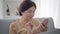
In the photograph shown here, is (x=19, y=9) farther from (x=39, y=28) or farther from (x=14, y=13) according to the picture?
(x=39, y=28)

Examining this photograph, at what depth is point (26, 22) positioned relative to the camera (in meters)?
1.47

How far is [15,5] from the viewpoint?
5.56ft

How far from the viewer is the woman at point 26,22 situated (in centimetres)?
146

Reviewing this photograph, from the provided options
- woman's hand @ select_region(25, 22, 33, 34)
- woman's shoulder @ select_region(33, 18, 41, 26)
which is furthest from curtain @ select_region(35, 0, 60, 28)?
woman's hand @ select_region(25, 22, 33, 34)

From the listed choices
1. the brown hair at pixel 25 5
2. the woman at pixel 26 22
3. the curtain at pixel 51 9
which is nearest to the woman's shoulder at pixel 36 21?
the woman at pixel 26 22

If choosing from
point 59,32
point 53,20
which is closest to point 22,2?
point 59,32

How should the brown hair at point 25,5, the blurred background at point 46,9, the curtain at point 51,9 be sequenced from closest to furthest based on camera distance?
the brown hair at point 25,5 → the blurred background at point 46,9 → the curtain at point 51,9

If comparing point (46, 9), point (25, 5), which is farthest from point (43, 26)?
point (46, 9)

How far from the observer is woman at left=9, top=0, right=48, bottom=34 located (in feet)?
4.79

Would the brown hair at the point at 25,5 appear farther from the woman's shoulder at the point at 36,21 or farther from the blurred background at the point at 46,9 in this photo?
the blurred background at the point at 46,9

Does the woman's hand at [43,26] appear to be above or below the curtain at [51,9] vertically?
below

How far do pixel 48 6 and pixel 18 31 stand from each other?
777 millimetres

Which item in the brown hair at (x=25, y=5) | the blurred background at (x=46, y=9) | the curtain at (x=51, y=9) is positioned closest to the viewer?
the brown hair at (x=25, y=5)

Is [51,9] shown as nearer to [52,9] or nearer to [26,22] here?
[52,9]
